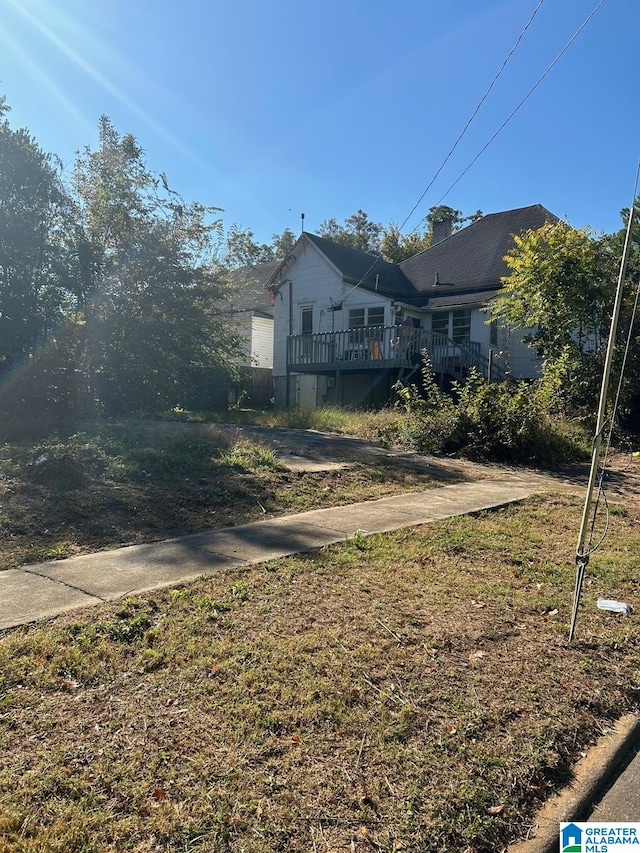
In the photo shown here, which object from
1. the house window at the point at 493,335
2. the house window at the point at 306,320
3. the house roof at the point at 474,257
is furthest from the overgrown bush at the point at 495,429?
the house window at the point at 306,320

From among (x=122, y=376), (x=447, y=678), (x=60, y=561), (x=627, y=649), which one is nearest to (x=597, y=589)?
(x=627, y=649)

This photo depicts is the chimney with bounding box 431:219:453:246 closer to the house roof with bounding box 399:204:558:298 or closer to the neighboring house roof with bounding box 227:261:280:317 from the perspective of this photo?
the house roof with bounding box 399:204:558:298

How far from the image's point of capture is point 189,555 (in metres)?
4.89

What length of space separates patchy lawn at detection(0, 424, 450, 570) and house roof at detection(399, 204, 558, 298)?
567 inches

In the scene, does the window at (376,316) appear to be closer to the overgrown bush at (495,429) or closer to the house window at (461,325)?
the house window at (461,325)

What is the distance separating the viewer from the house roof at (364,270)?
76.2ft

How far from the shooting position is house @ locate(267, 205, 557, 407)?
20.0 m

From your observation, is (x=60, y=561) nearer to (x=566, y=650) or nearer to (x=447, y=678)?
(x=447, y=678)

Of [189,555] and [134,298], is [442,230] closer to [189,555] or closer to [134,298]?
[134,298]

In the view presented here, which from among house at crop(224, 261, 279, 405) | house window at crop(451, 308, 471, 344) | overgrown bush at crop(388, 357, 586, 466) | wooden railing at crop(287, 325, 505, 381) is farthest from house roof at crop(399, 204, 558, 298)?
overgrown bush at crop(388, 357, 586, 466)

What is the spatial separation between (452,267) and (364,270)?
346 centimetres

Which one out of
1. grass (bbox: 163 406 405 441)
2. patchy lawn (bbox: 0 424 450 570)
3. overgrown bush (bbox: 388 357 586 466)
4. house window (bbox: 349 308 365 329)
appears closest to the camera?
patchy lawn (bbox: 0 424 450 570)

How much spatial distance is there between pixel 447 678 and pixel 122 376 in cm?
1276

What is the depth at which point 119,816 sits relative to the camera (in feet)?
6.51
